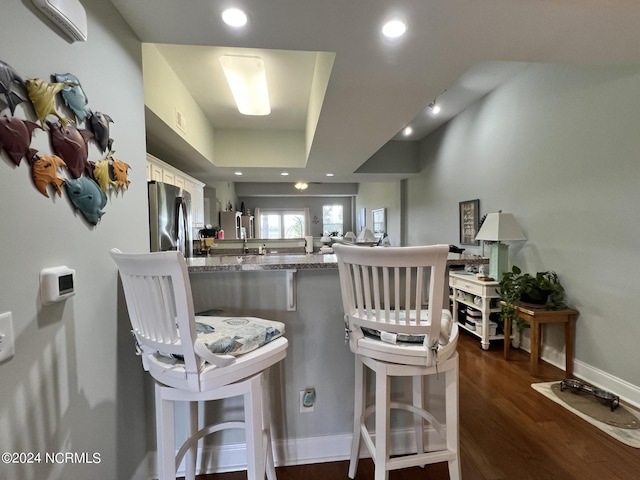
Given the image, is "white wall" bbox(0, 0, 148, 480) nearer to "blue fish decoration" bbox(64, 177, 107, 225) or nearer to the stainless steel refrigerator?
"blue fish decoration" bbox(64, 177, 107, 225)

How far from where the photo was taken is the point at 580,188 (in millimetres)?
2453

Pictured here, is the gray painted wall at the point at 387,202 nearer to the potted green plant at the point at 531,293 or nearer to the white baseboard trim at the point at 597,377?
the potted green plant at the point at 531,293

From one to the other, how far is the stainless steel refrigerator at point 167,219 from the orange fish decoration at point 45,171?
1012mm

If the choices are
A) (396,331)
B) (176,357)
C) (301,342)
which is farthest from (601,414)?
(176,357)

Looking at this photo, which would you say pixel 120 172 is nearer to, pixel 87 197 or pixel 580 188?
pixel 87 197

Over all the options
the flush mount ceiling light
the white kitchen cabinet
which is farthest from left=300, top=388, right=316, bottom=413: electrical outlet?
the white kitchen cabinet

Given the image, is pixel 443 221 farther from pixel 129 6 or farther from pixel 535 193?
pixel 129 6

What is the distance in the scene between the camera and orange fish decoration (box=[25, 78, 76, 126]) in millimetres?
809

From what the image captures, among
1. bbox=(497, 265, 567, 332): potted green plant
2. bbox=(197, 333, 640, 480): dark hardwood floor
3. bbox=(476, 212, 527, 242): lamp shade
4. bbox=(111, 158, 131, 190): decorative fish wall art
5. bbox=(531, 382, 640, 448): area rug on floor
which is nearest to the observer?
bbox=(111, 158, 131, 190): decorative fish wall art

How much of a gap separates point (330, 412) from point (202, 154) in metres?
3.38

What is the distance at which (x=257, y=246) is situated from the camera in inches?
194

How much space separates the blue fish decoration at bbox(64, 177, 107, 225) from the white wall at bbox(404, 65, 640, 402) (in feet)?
10.8

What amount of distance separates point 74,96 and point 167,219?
45.5 inches

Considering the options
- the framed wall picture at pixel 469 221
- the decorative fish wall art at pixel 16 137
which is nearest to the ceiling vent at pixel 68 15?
the decorative fish wall art at pixel 16 137
